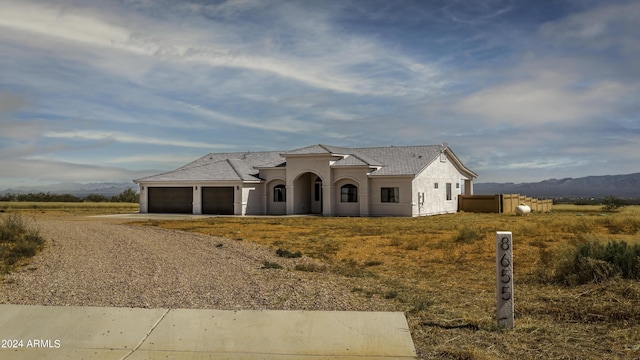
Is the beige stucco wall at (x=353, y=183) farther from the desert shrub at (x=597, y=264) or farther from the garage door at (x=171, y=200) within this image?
the desert shrub at (x=597, y=264)

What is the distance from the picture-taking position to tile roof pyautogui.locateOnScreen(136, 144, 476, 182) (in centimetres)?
3997

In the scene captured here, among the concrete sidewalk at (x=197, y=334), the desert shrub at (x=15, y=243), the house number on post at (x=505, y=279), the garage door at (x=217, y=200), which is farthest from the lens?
the garage door at (x=217, y=200)

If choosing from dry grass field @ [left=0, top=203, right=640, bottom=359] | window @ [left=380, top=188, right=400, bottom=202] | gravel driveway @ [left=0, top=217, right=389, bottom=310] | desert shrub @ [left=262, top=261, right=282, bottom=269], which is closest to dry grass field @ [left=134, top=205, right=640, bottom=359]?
dry grass field @ [left=0, top=203, right=640, bottom=359]

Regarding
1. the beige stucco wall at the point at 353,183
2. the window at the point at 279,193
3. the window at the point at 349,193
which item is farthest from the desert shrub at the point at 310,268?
the window at the point at 279,193

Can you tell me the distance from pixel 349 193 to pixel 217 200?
9.91 metres

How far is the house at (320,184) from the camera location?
39.3 m

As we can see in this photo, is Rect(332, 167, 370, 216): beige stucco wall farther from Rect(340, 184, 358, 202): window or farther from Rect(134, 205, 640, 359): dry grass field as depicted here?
Rect(134, 205, 640, 359): dry grass field

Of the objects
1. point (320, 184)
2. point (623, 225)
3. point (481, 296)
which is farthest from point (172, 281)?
point (320, 184)

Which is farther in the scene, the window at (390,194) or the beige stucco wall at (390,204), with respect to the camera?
the window at (390,194)

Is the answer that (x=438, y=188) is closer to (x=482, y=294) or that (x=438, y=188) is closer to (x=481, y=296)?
(x=482, y=294)

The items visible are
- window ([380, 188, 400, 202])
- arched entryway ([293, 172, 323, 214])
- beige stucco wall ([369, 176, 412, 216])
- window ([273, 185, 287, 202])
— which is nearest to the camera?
beige stucco wall ([369, 176, 412, 216])

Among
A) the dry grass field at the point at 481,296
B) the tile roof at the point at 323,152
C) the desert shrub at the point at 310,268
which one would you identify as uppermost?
the tile roof at the point at 323,152

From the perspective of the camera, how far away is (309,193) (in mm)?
44406

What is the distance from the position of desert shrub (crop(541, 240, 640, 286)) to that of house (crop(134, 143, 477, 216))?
25785mm
